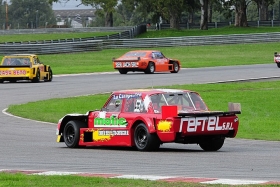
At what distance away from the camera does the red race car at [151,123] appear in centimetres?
1423

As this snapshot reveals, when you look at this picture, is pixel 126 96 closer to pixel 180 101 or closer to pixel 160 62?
pixel 180 101

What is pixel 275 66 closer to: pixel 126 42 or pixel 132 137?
pixel 126 42

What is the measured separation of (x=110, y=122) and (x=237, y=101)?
38.2ft

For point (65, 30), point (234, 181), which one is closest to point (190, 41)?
point (65, 30)

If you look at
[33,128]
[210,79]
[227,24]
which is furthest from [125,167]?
[227,24]

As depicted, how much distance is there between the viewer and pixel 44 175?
35.3 feet

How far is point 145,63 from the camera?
136 feet

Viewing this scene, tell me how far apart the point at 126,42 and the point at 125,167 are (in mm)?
50684

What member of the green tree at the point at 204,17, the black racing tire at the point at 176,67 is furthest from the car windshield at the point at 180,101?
the green tree at the point at 204,17

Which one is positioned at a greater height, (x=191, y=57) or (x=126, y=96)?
(x=126, y=96)

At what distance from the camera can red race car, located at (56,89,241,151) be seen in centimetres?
1423

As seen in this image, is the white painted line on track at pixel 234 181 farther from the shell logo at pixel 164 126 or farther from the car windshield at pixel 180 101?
the car windshield at pixel 180 101

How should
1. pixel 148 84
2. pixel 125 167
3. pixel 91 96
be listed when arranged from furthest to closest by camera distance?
pixel 148 84 → pixel 91 96 → pixel 125 167

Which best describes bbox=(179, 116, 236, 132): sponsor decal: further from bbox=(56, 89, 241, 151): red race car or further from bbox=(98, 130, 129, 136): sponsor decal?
bbox=(98, 130, 129, 136): sponsor decal
